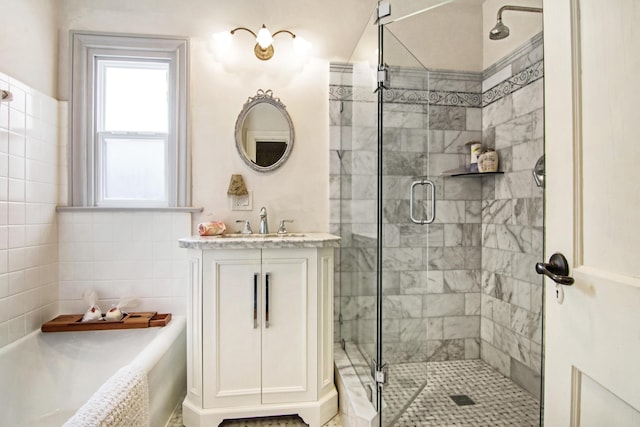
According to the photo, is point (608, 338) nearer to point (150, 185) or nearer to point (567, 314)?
point (567, 314)

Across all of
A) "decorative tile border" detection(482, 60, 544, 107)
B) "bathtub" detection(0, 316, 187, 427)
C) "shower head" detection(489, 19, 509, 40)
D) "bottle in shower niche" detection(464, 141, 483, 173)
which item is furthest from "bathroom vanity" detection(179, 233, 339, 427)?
"shower head" detection(489, 19, 509, 40)

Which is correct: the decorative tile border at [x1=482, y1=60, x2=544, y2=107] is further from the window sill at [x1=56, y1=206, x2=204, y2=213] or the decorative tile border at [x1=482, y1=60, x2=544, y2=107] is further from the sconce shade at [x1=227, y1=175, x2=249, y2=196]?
the window sill at [x1=56, y1=206, x2=204, y2=213]

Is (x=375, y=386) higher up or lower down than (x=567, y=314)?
lower down

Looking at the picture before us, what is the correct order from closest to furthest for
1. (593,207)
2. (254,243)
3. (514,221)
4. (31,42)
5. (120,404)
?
(593,207), (120,404), (254,243), (31,42), (514,221)

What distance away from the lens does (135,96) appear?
7.36ft

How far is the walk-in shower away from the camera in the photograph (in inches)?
67.5

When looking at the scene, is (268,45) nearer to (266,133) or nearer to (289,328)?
(266,133)

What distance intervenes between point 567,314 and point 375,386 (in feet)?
3.56

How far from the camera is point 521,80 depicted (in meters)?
1.91

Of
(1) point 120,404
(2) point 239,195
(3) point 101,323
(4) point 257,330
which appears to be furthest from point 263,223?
(1) point 120,404

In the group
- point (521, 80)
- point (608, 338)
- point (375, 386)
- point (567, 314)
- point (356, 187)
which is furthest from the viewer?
point (356, 187)

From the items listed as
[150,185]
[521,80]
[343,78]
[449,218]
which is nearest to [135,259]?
[150,185]

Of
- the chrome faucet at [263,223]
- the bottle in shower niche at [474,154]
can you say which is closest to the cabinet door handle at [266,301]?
the chrome faucet at [263,223]

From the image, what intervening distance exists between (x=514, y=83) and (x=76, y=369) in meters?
2.92
